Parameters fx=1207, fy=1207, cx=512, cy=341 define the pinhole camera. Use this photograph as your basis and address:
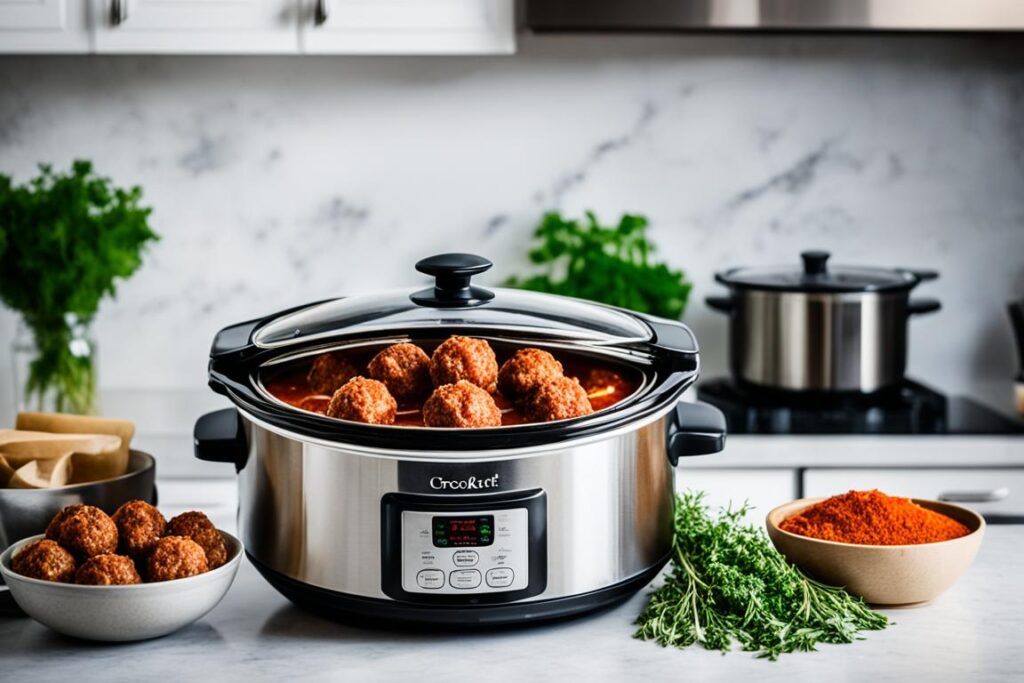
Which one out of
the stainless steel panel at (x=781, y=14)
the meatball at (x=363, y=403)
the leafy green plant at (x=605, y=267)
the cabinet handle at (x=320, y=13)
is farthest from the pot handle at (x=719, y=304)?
the meatball at (x=363, y=403)

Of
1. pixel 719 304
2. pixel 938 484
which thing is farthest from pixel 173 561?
pixel 719 304

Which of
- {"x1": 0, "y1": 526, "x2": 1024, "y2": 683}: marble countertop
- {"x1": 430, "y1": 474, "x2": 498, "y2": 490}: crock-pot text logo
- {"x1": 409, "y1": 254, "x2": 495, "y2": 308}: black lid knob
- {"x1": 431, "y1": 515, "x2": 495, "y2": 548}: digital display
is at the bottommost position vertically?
{"x1": 0, "y1": 526, "x2": 1024, "y2": 683}: marble countertop

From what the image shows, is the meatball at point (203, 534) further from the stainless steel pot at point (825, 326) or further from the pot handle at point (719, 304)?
the pot handle at point (719, 304)

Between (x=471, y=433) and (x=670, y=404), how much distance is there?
21cm

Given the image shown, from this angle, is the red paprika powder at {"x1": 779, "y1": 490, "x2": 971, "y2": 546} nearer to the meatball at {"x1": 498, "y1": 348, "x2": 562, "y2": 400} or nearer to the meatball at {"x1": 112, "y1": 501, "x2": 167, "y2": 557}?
the meatball at {"x1": 498, "y1": 348, "x2": 562, "y2": 400}

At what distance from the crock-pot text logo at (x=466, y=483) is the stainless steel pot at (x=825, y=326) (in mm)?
1445

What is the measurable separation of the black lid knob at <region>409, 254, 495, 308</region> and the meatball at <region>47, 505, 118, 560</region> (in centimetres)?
38

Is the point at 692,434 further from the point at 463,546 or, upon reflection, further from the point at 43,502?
the point at 43,502

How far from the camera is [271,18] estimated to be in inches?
93.2

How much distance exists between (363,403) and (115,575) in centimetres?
26

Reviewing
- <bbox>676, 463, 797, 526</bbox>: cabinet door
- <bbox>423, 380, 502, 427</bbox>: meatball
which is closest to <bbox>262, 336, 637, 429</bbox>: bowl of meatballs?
<bbox>423, 380, 502, 427</bbox>: meatball

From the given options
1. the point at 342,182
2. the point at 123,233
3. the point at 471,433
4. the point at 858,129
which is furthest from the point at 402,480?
the point at 858,129

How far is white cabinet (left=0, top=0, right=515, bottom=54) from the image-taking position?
2.36 metres

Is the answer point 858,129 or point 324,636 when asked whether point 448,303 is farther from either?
point 858,129
